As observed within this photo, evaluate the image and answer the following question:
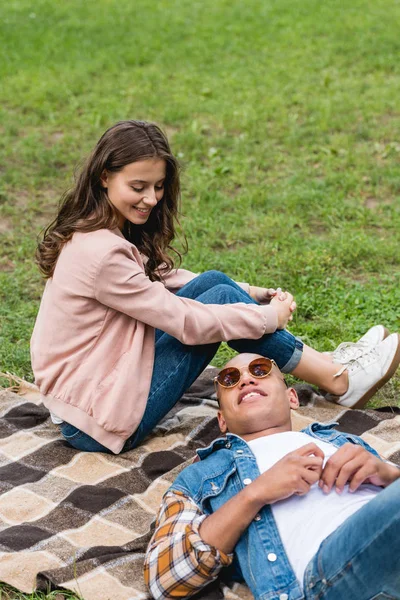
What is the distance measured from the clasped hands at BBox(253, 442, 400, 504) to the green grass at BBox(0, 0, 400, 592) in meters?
1.85

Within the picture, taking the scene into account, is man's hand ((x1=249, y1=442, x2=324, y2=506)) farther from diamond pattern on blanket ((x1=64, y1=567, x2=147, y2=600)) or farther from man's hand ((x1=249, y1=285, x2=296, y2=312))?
man's hand ((x1=249, y1=285, x2=296, y2=312))

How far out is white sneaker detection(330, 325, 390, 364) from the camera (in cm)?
468

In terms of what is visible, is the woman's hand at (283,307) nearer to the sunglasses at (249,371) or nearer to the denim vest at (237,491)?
the sunglasses at (249,371)

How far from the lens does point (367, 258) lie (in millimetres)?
6445

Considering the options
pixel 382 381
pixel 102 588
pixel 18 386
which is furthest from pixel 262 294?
pixel 102 588

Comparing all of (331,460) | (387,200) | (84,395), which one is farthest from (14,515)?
(387,200)

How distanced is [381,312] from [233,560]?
2.87 meters

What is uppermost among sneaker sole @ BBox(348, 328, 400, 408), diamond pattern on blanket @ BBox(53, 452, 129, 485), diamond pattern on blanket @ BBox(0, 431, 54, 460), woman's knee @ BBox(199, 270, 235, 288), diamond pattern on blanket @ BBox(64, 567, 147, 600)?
woman's knee @ BBox(199, 270, 235, 288)

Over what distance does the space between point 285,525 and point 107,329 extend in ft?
4.68

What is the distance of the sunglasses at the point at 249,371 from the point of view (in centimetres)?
359

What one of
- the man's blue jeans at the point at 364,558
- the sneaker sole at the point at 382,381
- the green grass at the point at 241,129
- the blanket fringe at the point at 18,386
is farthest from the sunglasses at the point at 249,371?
the blanket fringe at the point at 18,386

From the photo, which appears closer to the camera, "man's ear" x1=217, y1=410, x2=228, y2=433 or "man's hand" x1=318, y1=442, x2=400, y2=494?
"man's hand" x1=318, y1=442, x2=400, y2=494

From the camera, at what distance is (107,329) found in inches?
158

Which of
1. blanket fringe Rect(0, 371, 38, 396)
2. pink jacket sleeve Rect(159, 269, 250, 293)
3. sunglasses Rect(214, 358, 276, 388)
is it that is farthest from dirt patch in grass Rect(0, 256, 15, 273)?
sunglasses Rect(214, 358, 276, 388)
